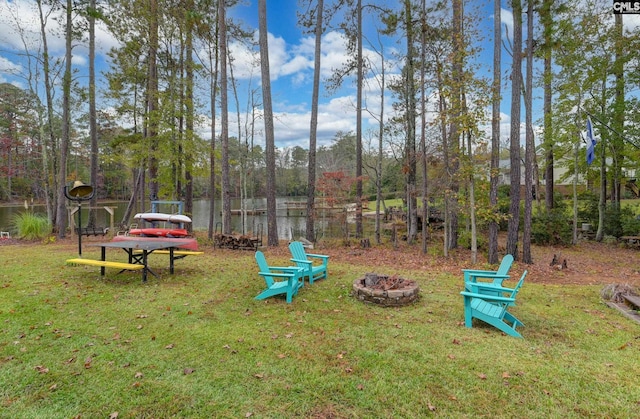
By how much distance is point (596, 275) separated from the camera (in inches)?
293

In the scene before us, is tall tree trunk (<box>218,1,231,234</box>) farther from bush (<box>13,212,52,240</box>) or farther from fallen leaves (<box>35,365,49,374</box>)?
→ fallen leaves (<box>35,365,49,374</box>)

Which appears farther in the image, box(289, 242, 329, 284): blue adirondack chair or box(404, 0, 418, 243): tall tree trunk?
box(404, 0, 418, 243): tall tree trunk

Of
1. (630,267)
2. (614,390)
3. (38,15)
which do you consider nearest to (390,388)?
(614,390)

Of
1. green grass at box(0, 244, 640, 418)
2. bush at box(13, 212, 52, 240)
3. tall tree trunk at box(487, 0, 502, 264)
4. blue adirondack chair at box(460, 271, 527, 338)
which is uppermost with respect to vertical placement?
tall tree trunk at box(487, 0, 502, 264)

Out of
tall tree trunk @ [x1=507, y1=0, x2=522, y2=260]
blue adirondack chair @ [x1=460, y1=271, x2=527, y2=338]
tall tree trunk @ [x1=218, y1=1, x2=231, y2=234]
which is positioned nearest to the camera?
blue adirondack chair @ [x1=460, y1=271, x2=527, y2=338]

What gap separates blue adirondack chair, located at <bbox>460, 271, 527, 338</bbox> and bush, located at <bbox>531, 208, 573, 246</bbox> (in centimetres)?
961

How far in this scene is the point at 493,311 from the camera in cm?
382

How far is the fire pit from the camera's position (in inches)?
183

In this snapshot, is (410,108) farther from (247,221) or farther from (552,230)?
(247,221)

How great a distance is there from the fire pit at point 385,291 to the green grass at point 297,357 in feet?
0.58

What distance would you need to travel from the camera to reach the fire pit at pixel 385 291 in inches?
183

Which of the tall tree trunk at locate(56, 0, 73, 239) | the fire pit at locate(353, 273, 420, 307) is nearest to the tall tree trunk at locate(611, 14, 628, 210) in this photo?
the fire pit at locate(353, 273, 420, 307)

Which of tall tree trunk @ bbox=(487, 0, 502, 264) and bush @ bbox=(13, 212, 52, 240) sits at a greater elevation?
tall tree trunk @ bbox=(487, 0, 502, 264)

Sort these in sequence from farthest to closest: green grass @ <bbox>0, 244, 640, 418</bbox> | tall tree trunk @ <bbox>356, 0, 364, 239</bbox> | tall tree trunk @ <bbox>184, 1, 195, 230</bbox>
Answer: tall tree trunk @ <bbox>356, 0, 364, 239</bbox>, tall tree trunk @ <bbox>184, 1, 195, 230</bbox>, green grass @ <bbox>0, 244, 640, 418</bbox>
